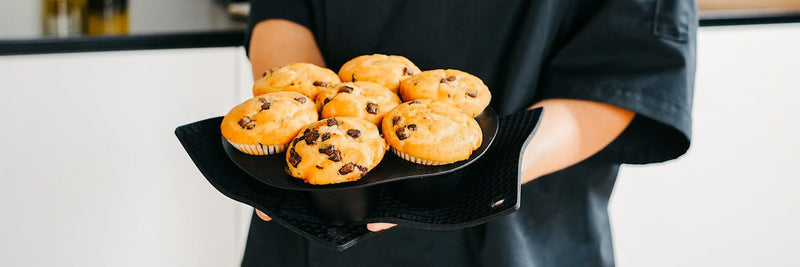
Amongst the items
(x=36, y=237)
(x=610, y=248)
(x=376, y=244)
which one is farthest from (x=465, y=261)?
(x=36, y=237)

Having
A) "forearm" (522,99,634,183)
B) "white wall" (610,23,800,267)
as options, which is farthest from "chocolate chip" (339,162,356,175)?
"white wall" (610,23,800,267)

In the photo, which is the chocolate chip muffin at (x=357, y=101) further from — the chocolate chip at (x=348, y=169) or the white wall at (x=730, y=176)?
the white wall at (x=730, y=176)

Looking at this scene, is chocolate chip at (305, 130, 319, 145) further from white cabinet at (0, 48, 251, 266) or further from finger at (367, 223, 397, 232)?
white cabinet at (0, 48, 251, 266)

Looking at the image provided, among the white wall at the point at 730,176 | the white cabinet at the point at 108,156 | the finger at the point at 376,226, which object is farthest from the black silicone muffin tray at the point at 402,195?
the white wall at the point at 730,176

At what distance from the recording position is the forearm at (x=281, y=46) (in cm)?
89

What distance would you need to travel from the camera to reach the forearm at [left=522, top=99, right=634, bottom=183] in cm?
74

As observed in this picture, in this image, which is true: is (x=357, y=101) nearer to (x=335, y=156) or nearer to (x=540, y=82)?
(x=335, y=156)

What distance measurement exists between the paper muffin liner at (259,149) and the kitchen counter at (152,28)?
0.84 m

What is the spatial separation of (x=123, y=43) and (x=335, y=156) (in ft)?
3.13

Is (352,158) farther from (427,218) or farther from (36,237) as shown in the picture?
(36,237)

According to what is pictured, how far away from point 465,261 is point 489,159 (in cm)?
23

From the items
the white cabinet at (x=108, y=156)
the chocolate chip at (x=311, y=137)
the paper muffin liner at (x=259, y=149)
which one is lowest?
the white cabinet at (x=108, y=156)

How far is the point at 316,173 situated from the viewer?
564 mm

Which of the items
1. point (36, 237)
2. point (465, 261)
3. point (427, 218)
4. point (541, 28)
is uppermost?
point (541, 28)
